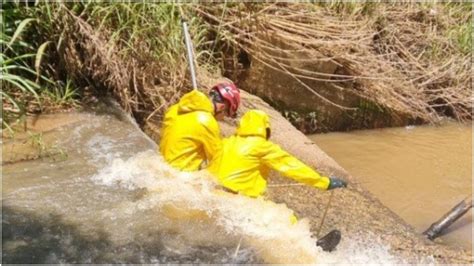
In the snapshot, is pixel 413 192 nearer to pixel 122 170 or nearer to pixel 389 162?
pixel 389 162

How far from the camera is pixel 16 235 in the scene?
340 cm

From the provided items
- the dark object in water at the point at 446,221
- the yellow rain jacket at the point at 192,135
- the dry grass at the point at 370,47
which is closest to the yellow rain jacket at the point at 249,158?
the yellow rain jacket at the point at 192,135

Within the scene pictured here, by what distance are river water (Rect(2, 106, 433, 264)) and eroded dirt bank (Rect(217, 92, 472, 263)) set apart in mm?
98

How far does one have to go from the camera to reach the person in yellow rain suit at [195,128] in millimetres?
3896

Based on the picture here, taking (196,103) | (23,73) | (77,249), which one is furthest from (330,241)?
(23,73)

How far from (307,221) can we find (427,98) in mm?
4372

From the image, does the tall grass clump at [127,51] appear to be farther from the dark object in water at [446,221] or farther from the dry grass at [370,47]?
the dark object in water at [446,221]

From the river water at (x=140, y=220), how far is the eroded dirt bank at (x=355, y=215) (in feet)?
0.32

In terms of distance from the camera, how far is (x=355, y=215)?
4.09 meters

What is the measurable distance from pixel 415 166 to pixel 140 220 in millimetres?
3528

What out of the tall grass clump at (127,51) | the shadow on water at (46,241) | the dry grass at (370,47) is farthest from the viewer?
the dry grass at (370,47)

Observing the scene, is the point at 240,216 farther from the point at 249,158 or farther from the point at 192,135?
the point at 192,135

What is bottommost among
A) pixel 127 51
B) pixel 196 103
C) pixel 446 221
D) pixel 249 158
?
pixel 446 221

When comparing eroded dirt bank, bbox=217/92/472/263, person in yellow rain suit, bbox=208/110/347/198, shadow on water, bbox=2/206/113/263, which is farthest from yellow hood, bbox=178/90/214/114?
shadow on water, bbox=2/206/113/263
